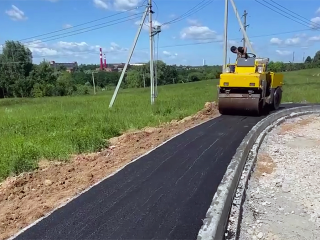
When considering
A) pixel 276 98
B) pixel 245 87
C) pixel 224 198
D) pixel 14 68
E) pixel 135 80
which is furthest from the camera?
pixel 135 80

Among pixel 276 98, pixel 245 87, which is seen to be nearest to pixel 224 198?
pixel 245 87

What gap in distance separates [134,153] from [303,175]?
328cm

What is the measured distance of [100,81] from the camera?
284 feet

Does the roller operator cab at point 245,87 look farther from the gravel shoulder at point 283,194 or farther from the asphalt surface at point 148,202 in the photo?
the asphalt surface at point 148,202

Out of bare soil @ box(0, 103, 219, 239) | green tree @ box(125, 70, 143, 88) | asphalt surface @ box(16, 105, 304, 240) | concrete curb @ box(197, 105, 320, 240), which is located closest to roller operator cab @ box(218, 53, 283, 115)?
concrete curb @ box(197, 105, 320, 240)

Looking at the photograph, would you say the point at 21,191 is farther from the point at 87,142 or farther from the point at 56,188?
the point at 87,142

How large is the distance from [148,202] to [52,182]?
193cm

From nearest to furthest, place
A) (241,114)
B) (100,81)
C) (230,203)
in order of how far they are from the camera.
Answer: (230,203)
(241,114)
(100,81)

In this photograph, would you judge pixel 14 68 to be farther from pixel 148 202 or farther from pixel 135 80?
pixel 148 202

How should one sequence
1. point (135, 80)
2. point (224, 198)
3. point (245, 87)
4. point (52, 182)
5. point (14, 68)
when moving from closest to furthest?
point (224, 198), point (52, 182), point (245, 87), point (14, 68), point (135, 80)

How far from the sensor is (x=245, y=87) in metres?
11.3

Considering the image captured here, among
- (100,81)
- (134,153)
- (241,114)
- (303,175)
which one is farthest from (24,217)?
(100,81)

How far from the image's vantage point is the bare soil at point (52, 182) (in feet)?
13.2

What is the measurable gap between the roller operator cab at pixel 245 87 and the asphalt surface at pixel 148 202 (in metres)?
4.97
